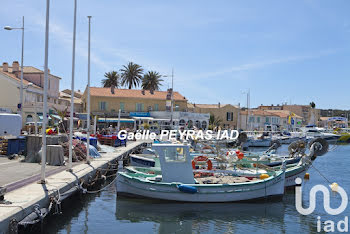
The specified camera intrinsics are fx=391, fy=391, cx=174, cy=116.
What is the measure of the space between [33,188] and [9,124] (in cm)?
1654

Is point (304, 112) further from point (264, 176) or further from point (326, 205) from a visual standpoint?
point (264, 176)

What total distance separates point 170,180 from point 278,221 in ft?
16.7

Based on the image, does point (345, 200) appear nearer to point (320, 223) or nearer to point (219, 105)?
point (320, 223)

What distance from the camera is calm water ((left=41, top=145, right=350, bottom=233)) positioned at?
48.8 feet

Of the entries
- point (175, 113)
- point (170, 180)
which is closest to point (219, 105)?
point (175, 113)

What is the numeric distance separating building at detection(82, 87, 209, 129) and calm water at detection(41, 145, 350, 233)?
43.2m

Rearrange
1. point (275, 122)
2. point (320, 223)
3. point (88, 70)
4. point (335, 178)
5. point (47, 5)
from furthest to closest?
point (275, 122), point (335, 178), point (88, 70), point (320, 223), point (47, 5)

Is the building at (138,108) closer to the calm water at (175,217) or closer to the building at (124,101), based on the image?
the building at (124,101)

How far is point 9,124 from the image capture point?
29.1 metres

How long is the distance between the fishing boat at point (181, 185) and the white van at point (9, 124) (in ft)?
46.3

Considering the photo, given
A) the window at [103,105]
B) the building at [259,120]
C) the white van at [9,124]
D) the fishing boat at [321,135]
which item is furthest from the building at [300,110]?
the white van at [9,124]

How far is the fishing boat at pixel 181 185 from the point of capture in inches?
702

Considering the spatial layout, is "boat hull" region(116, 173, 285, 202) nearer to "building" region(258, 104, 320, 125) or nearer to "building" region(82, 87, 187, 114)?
"building" region(82, 87, 187, 114)

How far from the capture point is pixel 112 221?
15625 mm
